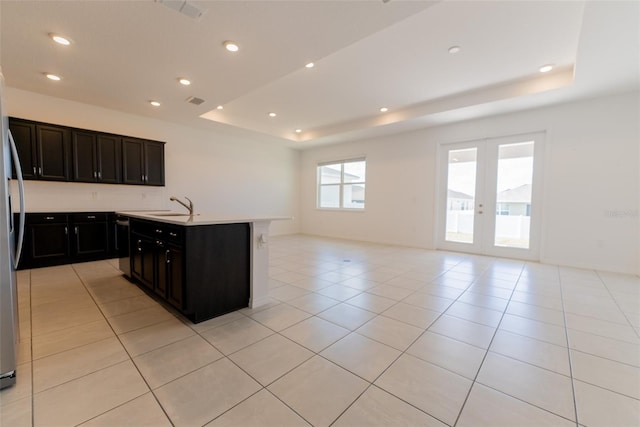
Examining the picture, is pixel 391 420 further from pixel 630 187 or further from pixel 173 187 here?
pixel 173 187

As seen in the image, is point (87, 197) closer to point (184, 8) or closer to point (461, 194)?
point (184, 8)

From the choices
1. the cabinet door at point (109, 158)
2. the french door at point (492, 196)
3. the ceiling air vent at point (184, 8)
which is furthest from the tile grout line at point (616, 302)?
the cabinet door at point (109, 158)

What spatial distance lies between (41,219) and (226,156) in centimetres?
363

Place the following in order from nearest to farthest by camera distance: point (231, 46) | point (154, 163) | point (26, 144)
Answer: point (231, 46) → point (26, 144) → point (154, 163)

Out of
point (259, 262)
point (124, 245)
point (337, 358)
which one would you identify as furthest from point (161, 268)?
point (337, 358)

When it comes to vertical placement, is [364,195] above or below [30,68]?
below

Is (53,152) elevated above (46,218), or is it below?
above

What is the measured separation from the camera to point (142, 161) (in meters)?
5.06

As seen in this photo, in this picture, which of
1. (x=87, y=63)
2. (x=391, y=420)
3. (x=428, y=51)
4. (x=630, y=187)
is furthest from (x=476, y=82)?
(x=87, y=63)

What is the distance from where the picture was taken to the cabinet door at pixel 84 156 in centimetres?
434

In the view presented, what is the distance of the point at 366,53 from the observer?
336 centimetres

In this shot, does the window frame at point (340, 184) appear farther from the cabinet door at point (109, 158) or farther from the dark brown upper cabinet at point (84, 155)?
the cabinet door at point (109, 158)

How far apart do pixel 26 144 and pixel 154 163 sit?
1694mm

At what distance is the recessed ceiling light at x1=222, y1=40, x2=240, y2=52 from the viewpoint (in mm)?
2803
